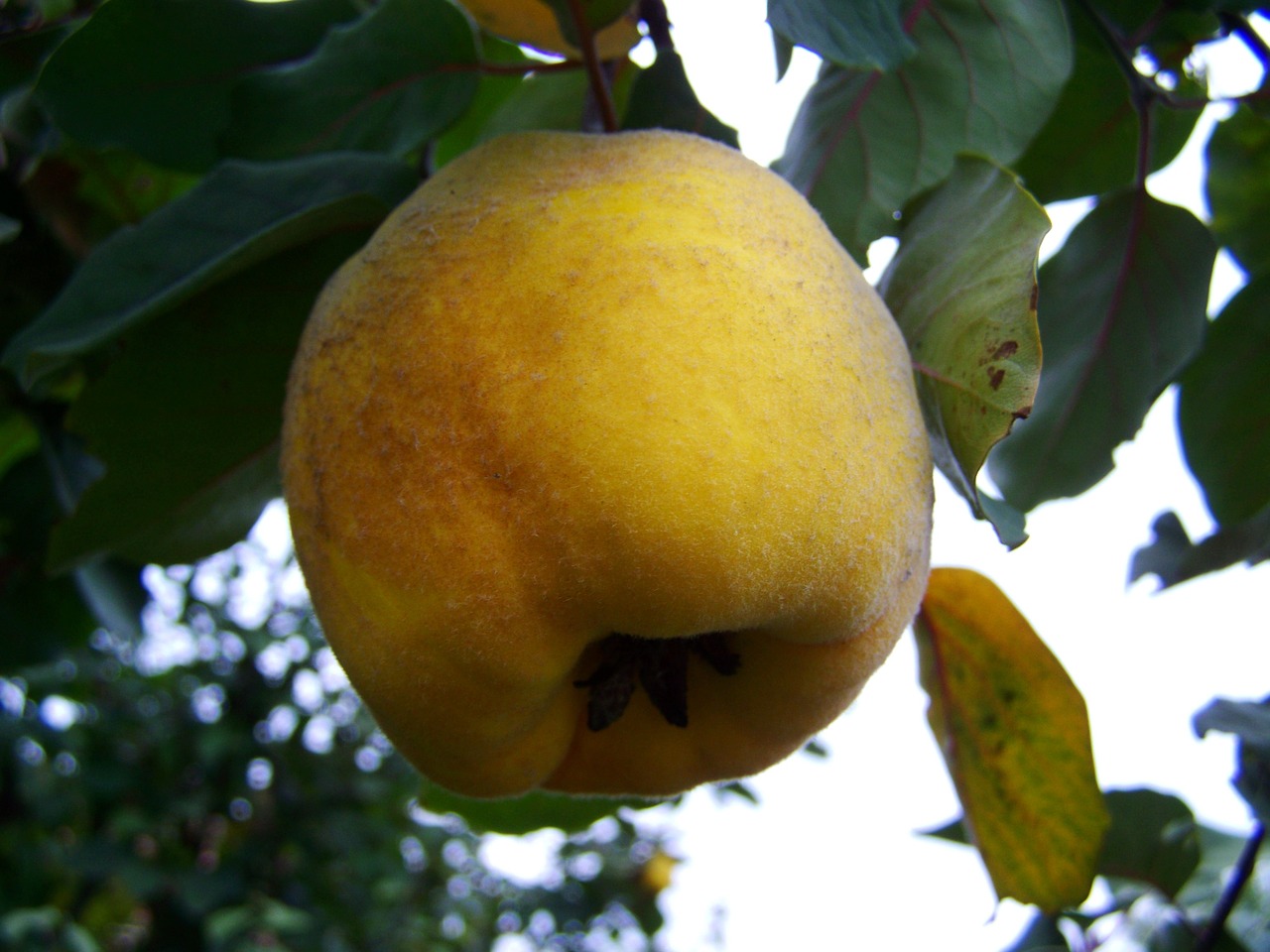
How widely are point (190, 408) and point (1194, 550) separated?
113 cm

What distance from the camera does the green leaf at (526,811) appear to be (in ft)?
3.66

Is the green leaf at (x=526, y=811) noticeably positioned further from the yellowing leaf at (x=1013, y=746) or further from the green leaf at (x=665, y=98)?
the green leaf at (x=665, y=98)

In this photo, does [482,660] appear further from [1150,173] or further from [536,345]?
[1150,173]

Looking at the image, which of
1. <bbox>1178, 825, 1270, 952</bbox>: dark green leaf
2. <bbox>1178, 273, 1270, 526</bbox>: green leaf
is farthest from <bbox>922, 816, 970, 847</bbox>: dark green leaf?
<bbox>1178, 273, 1270, 526</bbox>: green leaf

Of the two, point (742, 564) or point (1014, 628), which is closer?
point (742, 564)

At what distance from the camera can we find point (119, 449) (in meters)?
0.93

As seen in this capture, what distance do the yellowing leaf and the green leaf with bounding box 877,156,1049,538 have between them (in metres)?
0.23

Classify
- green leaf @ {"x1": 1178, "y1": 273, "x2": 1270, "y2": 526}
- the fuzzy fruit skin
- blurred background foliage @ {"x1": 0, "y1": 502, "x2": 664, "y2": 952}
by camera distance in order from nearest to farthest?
the fuzzy fruit skin → green leaf @ {"x1": 1178, "y1": 273, "x2": 1270, "y2": 526} → blurred background foliage @ {"x1": 0, "y1": 502, "x2": 664, "y2": 952}


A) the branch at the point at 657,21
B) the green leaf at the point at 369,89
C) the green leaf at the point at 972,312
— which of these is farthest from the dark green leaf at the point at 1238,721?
the green leaf at the point at 369,89

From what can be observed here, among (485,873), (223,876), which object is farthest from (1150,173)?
(485,873)

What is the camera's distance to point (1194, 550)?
1284 mm

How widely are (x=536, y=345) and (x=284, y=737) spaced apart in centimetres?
301

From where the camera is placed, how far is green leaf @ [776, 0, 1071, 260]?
39.1 inches

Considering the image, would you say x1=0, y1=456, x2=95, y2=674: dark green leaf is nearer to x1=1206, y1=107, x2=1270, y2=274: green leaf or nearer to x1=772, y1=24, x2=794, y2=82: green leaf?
x1=772, y1=24, x2=794, y2=82: green leaf
